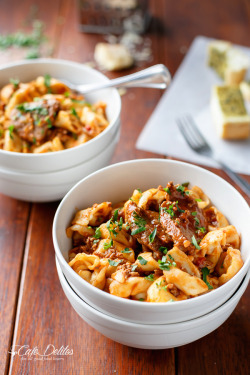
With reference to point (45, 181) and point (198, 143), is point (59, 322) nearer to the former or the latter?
point (45, 181)

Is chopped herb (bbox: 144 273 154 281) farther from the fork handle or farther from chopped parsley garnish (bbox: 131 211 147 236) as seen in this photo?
the fork handle

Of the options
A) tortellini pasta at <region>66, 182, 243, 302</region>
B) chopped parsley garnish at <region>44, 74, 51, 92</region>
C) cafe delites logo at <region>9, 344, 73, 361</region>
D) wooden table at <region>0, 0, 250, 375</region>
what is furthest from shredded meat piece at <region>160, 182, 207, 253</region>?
chopped parsley garnish at <region>44, 74, 51, 92</region>

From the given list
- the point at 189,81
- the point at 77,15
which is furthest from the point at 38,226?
the point at 77,15

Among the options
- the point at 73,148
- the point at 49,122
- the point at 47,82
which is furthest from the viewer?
the point at 47,82

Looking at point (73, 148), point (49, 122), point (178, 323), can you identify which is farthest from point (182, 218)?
point (49, 122)

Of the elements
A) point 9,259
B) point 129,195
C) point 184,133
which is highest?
point 129,195

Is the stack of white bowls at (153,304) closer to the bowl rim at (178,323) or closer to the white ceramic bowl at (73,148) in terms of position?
the bowl rim at (178,323)
